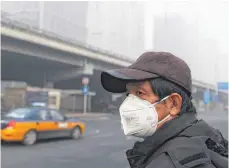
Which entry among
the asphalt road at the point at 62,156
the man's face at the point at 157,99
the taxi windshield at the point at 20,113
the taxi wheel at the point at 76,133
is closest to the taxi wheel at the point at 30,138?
A: the asphalt road at the point at 62,156

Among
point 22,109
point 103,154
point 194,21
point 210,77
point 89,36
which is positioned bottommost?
point 103,154

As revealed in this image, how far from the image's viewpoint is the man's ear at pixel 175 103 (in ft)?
4.67

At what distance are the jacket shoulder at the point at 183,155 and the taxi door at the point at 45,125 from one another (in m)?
9.87

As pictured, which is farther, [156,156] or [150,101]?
[150,101]

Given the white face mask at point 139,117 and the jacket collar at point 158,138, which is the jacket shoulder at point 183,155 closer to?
the jacket collar at point 158,138

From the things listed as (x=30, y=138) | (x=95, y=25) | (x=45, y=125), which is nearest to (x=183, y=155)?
(x=30, y=138)

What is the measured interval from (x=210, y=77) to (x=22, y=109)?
243 inches

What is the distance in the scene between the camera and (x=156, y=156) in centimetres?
121

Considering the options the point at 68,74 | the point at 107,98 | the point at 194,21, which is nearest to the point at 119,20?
the point at 68,74

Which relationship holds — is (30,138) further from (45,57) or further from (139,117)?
(45,57)

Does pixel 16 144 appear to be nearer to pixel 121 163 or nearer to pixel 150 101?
pixel 121 163

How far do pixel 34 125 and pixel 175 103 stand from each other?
9.56m

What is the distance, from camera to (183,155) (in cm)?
112

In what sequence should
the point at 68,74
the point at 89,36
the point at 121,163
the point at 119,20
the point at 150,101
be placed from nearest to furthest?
the point at 150,101 < the point at 121,163 < the point at 119,20 < the point at 68,74 < the point at 89,36
